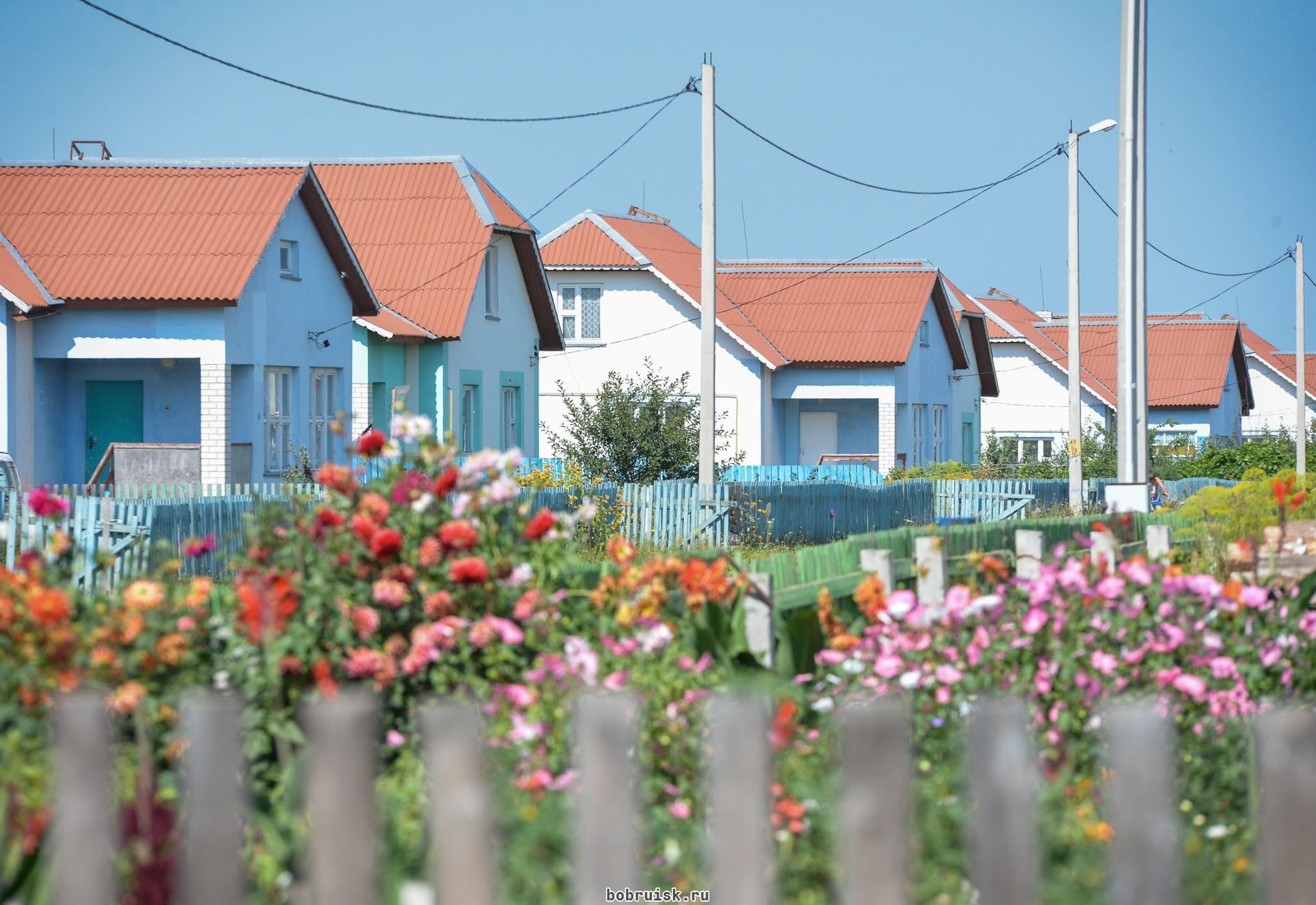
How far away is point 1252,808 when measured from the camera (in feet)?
14.7

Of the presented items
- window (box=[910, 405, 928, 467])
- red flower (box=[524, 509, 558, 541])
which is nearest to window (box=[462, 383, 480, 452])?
window (box=[910, 405, 928, 467])

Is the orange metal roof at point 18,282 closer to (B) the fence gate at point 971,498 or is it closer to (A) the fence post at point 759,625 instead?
(B) the fence gate at point 971,498

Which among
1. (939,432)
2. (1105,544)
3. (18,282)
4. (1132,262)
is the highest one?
(18,282)

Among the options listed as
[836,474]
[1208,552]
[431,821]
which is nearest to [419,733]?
[431,821]

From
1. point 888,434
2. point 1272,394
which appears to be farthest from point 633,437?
point 1272,394

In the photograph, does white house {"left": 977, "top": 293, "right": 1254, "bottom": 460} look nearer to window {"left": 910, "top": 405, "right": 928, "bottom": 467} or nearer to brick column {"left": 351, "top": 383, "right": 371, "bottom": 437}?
window {"left": 910, "top": 405, "right": 928, "bottom": 467}

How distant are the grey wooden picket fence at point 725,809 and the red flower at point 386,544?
6.54 feet

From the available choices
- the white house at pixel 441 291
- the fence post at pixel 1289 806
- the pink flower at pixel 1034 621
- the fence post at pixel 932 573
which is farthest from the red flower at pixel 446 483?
the white house at pixel 441 291

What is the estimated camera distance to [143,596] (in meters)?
4.52

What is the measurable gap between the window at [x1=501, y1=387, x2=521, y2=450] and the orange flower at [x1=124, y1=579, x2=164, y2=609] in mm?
28210

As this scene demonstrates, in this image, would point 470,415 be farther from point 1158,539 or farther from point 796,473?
point 1158,539

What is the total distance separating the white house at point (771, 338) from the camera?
1570 inches

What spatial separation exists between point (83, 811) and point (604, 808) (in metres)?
0.89

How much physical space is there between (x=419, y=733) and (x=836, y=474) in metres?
29.4
